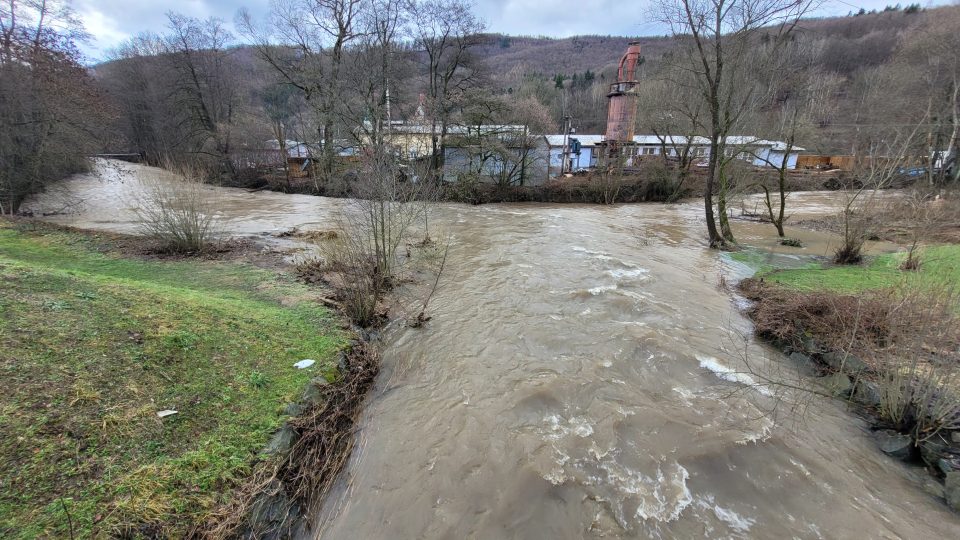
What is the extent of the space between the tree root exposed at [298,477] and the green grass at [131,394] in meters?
0.17

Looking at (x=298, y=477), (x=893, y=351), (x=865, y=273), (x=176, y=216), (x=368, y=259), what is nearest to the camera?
(x=298, y=477)

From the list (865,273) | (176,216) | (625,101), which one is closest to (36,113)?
(176,216)

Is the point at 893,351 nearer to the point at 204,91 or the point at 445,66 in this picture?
the point at 445,66

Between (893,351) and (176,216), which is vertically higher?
(176,216)

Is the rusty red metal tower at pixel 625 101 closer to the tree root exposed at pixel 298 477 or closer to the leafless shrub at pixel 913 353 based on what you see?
the leafless shrub at pixel 913 353

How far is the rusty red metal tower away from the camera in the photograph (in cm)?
3772

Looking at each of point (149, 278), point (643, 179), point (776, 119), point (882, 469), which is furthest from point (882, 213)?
point (149, 278)

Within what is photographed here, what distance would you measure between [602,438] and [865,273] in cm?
877

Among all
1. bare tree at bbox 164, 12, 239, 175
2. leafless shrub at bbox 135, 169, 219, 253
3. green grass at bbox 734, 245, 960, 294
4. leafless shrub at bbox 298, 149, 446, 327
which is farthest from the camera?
bare tree at bbox 164, 12, 239, 175

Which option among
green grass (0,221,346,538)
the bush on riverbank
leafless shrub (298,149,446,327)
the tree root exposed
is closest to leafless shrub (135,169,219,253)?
leafless shrub (298,149,446,327)

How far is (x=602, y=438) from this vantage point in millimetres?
4375

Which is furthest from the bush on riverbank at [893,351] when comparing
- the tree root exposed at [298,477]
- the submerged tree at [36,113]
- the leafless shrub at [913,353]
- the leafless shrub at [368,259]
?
the submerged tree at [36,113]

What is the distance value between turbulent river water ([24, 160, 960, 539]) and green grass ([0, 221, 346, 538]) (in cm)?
109

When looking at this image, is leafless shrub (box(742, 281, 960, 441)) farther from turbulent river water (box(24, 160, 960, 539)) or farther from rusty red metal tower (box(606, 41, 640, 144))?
rusty red metal tower (box(606, 41, 640, 144))
